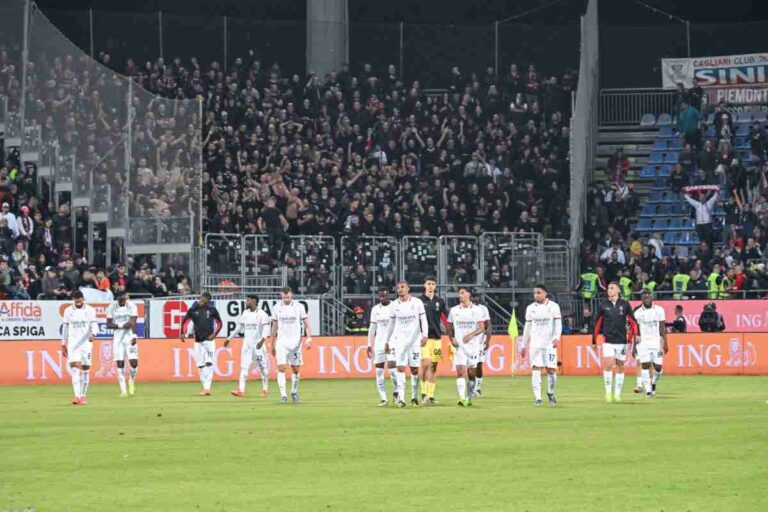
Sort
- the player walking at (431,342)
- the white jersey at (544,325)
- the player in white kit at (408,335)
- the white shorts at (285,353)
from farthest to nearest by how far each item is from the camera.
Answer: the white shorts at (285,353), the player walking at (431,342), the white jersey at (544,325), the player in white kit at (408,335)

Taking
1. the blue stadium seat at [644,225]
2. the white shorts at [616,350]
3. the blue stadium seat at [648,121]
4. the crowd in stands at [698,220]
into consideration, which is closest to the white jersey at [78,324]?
the white shorts at [616,350]

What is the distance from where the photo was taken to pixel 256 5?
63.0 meters

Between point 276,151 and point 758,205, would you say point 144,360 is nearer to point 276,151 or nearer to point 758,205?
point 276,151

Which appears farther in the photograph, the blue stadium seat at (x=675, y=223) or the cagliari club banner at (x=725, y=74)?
the cagliari club banner at (x=725, y=74)

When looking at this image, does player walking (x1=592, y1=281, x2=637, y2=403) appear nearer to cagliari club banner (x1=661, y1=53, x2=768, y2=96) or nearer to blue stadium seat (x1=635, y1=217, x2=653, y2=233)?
blue stadium seat (x1=635, y1=217, x2=653, y2=233)

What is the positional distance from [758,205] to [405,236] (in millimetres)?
13603

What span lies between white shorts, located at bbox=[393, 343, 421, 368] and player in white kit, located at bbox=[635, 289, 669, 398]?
649 cm

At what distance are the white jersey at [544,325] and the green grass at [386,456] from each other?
1.30 metres

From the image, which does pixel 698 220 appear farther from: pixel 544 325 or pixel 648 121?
pixel 544 325

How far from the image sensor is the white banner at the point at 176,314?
45.5 metres

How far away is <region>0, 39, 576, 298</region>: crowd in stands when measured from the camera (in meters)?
44.7

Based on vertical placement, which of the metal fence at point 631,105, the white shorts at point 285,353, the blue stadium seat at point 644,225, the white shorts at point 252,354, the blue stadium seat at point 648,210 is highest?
the metal fence at point 631,105

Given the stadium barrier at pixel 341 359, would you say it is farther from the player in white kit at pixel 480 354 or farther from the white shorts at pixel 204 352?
the player in white kit at pixel 480 354

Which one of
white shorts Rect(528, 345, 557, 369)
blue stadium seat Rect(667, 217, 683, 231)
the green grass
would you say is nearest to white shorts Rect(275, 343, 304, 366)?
the green grass
